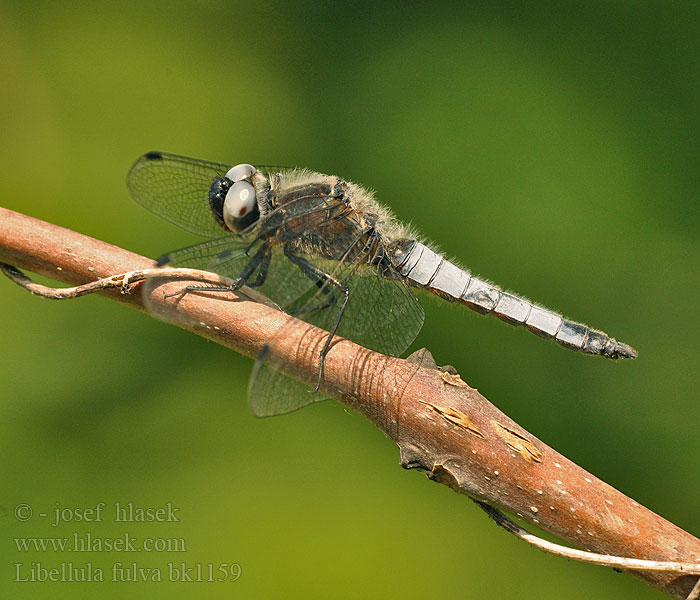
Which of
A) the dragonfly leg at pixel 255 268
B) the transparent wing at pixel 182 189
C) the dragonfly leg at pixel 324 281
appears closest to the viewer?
the dragonfly leg at pixel 255 268

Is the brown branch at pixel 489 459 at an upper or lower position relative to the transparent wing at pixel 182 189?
lower

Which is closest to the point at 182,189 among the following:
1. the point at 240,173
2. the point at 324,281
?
the point at 240,173

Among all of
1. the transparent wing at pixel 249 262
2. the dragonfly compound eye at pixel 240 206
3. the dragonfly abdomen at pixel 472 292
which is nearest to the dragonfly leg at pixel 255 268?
the transparent wing at pixel 249 262

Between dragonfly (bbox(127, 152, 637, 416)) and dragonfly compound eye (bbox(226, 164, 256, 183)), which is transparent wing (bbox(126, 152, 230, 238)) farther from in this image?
dragonfly compound eye (bbox(226, 164, 256, 183))

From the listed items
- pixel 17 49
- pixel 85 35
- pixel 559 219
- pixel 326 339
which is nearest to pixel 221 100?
pixel 85 35

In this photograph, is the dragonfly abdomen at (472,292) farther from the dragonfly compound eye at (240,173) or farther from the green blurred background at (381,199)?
the dragonfly compound eye at (240,173)

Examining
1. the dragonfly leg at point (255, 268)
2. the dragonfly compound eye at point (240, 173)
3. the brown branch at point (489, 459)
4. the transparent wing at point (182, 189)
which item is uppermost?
the dragonfly compound eye at point (240, 173)

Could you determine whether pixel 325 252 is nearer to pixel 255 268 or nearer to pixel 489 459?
pixel 255 268
